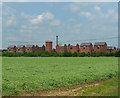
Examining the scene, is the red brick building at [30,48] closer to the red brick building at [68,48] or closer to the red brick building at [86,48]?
the red brick building at [68,48]

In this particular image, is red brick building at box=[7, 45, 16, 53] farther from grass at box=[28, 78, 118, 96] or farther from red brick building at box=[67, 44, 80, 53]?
grass at box=[28, 78, 118, 96]

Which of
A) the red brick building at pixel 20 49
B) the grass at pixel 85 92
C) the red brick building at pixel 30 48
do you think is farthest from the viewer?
the red brick building at pixel 20 49

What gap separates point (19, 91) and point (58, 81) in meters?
2.96

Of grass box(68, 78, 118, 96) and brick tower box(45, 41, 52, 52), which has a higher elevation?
brick tower box(45, 41, 52, 52)

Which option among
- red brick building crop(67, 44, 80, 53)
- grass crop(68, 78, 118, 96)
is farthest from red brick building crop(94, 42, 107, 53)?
grass crop(68, 78, 118, 96)

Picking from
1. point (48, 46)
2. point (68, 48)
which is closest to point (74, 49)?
point (68, 48)

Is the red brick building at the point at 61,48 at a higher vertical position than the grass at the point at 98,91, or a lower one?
higher

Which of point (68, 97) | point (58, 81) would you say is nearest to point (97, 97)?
point (68, 97)

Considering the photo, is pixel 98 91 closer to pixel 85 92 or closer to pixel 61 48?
pixel 85 92

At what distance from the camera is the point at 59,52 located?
8306 centimetres

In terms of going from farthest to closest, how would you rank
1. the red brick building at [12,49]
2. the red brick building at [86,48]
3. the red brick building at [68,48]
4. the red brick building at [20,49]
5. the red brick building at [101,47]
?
the red brick building at [12,49] → the red brick building at [20,49] → the red brick building at [68,48] → the red brick building at [86,48] → the red brick building at [101,47]

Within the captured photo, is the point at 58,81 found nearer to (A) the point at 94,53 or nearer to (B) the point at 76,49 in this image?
(A) the point at 94,53

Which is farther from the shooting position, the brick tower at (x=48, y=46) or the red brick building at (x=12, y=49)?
the red brick building at (x=12, y=49)

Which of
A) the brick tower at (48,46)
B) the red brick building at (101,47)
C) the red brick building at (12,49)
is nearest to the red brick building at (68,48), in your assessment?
the brick tower at (48,46)
